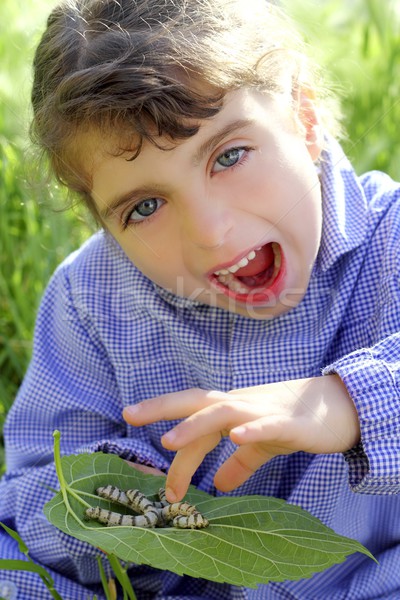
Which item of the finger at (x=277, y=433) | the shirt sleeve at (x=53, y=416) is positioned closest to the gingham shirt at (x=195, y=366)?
the shirt sleeve at (x=53, y=416)

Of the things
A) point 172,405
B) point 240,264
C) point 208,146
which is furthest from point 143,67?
point 172,405

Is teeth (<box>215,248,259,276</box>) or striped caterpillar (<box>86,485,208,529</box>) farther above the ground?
teeth (<box>215,248,259,276</box>)

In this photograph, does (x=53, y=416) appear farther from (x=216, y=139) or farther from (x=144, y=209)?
(x=216, y=139)

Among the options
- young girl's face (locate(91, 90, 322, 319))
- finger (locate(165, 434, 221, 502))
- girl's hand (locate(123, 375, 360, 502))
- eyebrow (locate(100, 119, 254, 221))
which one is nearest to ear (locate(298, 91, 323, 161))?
young girl's face (locate(91, 90, 322, 319))

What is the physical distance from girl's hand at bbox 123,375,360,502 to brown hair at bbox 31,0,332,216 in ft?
1.03

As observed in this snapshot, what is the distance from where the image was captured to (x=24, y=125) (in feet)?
4.90

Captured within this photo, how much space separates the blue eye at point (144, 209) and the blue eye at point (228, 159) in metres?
0.08

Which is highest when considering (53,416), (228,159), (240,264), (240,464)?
(228,159)

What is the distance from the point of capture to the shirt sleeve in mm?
1247

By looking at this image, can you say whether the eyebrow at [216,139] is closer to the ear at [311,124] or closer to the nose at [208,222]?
the nose at [208,222]

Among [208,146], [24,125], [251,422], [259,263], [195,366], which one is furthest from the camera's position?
[24,125]

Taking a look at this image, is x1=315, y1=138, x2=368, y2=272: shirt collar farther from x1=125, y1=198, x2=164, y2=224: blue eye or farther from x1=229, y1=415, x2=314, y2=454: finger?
x1=229, y1=415, x2=314, y2=454: finger

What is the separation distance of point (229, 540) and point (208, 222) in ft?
1.12

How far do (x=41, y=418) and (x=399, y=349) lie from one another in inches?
23.7
